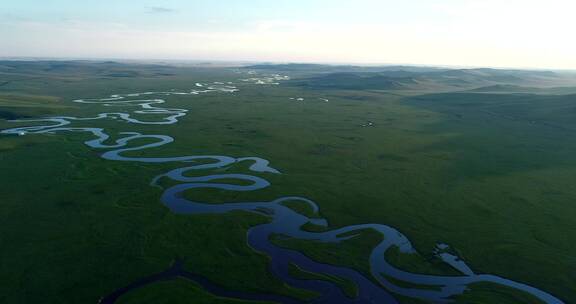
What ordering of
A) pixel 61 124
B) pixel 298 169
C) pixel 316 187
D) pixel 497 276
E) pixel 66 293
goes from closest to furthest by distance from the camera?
pixel 66 293 < pixel 497 276 < pixel 316 187 < pixel 298 169 < pixel 61 124

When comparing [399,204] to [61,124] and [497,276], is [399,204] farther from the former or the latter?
[61,124]

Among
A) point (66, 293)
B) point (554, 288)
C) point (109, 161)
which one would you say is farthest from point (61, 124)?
point (554, 288)

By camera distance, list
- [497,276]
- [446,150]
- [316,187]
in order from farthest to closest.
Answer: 1. [446,150]
2. [316,187]
3. [497,276]

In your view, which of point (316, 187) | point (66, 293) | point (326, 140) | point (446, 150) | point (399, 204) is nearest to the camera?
point (66, 293)

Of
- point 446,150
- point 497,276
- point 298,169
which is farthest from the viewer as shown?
point 446,150

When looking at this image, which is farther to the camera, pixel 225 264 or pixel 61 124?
pixel 61 124

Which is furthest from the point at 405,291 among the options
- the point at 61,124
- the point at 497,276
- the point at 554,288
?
the point at 61,124

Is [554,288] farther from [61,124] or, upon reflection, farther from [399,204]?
[61,124]

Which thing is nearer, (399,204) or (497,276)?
(497,276)
